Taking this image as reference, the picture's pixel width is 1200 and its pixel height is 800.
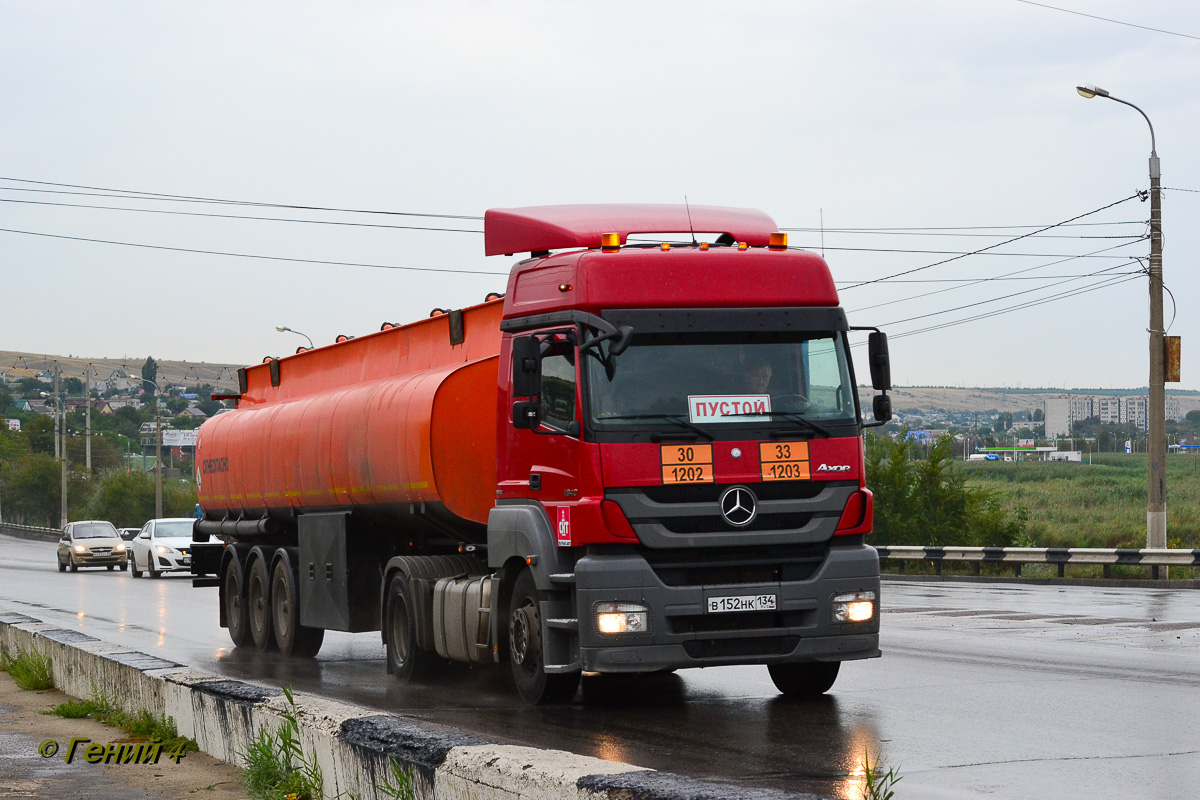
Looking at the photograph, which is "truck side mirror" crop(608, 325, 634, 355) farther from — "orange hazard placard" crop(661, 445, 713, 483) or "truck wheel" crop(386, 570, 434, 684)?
"truck wheel" crop(386, 570, 434, 684)

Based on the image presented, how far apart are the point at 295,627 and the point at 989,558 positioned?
18.6 metres

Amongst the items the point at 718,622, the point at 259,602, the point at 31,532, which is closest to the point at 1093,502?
the point at 259,602

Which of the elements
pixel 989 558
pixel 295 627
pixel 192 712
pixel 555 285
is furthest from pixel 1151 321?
pixel 192 712

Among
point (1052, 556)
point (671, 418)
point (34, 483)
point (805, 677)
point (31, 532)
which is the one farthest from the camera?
point (34, 483)

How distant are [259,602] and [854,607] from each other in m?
9.27

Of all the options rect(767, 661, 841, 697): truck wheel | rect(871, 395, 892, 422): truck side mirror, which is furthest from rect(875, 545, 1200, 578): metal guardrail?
rect(871, 395, 892, 422): truck side mirror

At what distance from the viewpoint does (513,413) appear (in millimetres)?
10312

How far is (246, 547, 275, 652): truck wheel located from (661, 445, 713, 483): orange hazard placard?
27.8 ft

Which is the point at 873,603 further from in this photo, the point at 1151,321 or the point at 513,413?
the point at 1151,321

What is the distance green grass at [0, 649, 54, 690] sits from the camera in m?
12.6

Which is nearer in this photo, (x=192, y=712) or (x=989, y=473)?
(x=192, y=712)

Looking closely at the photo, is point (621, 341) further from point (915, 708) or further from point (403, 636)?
point (403, 636)

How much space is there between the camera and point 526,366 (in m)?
10.2

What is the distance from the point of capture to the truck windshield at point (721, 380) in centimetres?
1004
